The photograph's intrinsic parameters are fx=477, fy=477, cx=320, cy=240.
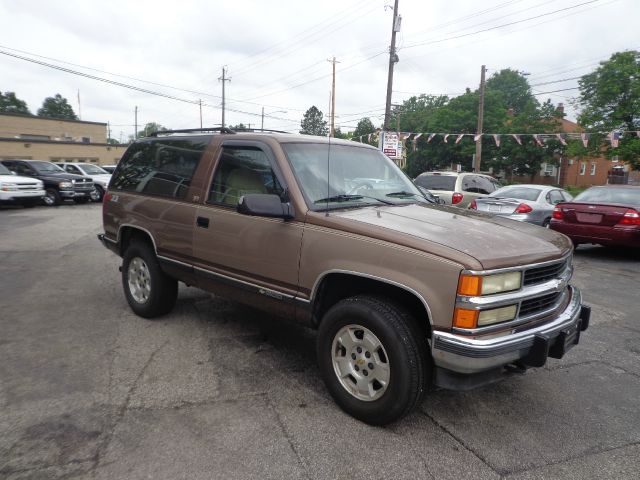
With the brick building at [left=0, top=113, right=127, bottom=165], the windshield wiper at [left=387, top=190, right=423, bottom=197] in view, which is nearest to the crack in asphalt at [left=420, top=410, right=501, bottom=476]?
the windshield wiper at [left=387, top=190, right=423, bottom=197]

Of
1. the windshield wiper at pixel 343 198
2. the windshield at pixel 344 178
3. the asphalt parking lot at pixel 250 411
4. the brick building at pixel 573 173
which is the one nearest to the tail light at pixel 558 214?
the asphalt parking lot at pixel 250 411

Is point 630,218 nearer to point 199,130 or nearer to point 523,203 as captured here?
point 523,203

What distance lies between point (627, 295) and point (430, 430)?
496 cm

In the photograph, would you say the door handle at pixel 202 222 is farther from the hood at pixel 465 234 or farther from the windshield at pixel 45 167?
the windshield at pixel 45 167

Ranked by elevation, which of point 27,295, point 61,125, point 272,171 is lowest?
point 27,295

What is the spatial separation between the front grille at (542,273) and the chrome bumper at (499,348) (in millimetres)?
282

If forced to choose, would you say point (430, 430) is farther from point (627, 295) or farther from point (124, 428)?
point (627, 295)

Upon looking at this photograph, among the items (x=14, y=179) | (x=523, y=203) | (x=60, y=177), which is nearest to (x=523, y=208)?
(x=523, y=203)

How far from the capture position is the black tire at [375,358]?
2814mm

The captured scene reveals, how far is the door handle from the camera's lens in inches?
162

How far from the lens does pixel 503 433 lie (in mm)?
3031

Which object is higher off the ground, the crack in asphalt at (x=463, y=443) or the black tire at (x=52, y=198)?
the black tire at (x=52, y=198)

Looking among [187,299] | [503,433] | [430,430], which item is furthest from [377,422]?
[187,299]

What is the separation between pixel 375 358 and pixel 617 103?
3767 centimetres
